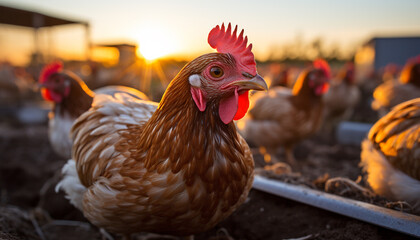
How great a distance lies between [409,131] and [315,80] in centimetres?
254

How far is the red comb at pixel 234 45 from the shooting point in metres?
1.36

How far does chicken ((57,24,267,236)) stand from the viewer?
1.33m

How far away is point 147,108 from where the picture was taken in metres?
2.09

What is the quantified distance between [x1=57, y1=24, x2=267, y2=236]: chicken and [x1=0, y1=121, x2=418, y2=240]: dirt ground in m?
0.67

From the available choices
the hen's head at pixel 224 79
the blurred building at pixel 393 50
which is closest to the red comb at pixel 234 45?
the hen's head at pixel 224 79

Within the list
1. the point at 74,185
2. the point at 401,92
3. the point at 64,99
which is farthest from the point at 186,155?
the point at 401,92

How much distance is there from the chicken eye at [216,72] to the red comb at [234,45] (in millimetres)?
112

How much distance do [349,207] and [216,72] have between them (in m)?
1.32

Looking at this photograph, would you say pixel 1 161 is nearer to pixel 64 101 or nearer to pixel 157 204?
pixel 64 101

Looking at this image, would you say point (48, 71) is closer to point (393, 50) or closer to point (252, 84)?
point (252, 84)

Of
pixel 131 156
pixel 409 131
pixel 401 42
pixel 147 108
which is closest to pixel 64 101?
pixel 147 108

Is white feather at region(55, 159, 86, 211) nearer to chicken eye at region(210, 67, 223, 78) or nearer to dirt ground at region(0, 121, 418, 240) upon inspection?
dirt ground at region(0, 121, 418, 240)

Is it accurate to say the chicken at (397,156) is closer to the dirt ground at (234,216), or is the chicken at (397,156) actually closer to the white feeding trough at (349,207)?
the dirt ground at (234,216)

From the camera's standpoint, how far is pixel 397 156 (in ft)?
6.31
